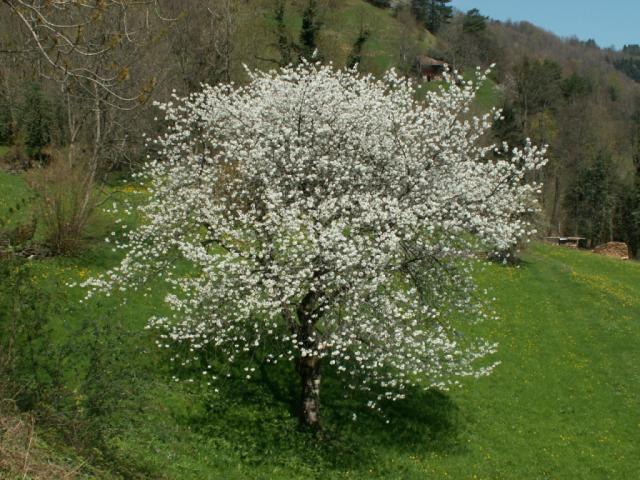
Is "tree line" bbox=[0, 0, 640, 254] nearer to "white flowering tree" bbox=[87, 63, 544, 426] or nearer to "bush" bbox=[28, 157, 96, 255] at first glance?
"bush" bbox=[28, 157, 96, 255]

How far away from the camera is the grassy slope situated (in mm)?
12422

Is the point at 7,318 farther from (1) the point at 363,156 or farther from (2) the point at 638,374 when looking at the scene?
(2) the point at 638,374

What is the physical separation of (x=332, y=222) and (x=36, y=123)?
87.1 ft

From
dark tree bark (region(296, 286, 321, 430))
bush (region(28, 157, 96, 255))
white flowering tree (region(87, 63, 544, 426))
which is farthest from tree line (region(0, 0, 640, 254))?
dark tree bark (region(296, 286, 321, 430))

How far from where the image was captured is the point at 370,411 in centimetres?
1591

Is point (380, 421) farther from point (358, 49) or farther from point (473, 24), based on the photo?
point (473, 24)

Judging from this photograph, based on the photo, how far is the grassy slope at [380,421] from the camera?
1242cm

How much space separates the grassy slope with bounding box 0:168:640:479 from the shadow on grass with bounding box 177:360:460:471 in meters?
0.03

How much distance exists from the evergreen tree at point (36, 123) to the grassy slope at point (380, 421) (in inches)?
405

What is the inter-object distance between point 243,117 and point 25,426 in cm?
891

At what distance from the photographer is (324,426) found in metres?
15.0

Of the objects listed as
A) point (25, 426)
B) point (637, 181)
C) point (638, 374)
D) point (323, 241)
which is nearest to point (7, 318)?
point (25, 426)

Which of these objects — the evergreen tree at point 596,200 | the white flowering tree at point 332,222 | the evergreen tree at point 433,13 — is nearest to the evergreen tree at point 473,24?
the evergreen tree at point 433,13

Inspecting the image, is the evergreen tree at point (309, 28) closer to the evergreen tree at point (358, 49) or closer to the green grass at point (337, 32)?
the green grass at point (337, 32)
